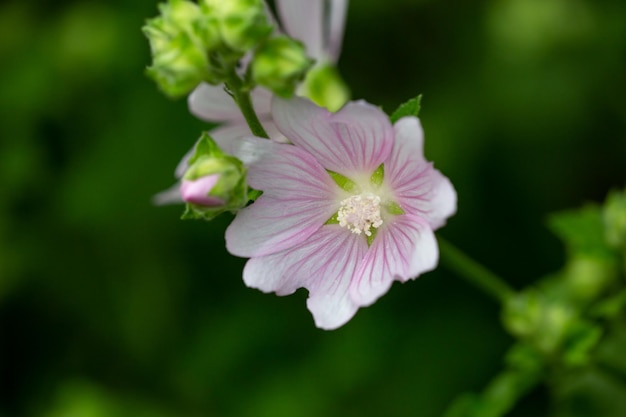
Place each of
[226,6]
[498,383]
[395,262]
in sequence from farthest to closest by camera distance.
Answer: [498,383]
[395,262]
[226,6]

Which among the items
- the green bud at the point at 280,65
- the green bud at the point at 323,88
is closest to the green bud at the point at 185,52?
the green bud at the point at 280,65

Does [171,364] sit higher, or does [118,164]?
[118,164]

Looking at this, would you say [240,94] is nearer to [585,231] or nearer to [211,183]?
[211,183]

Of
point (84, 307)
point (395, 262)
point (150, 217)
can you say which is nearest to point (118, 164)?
point (150, 217)

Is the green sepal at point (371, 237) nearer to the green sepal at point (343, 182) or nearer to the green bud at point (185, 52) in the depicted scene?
the green sepal at point (343, 182)

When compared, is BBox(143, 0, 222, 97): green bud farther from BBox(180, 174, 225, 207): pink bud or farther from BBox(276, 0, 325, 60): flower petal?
BBox(276, 0, 325, 60): flower petal

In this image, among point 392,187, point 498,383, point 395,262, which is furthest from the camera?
point 498,383

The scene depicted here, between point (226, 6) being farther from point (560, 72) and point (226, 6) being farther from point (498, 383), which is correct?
point (560, 72)

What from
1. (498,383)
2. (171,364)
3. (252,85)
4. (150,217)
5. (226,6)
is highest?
(226,6)
